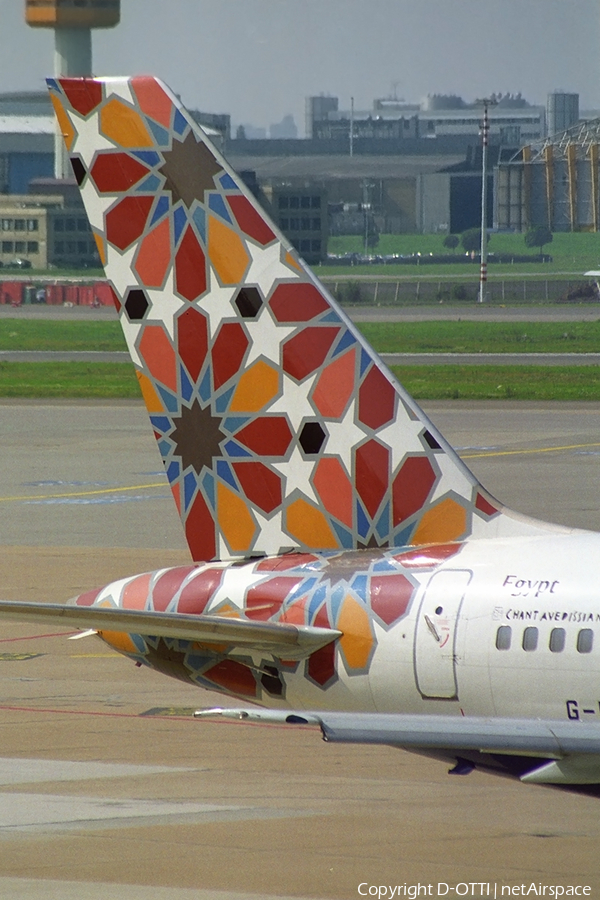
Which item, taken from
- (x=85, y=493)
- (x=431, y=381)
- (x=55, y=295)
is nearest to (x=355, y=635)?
(x=85, y=493)

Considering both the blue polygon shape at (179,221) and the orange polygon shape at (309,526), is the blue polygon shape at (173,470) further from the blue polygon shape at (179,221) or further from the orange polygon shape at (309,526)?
the blue polygon shape at (179,221)

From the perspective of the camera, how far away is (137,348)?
15.6 meters

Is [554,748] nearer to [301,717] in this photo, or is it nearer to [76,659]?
[301,717]

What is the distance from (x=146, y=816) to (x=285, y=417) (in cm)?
405

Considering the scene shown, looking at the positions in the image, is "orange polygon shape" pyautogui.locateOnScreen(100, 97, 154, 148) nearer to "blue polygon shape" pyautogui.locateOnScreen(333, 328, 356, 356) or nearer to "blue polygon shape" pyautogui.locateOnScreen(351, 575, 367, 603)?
"blue polygon shape" pyautogui.locateOnScreen(333, 328, 356, 356)

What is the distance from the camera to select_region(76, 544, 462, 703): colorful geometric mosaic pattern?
44.7 ft

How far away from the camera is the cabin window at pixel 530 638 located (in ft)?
41.3

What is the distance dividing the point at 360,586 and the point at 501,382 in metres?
65.6

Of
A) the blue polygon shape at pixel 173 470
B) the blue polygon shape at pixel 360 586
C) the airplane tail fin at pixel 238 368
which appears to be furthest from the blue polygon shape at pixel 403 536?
the blue polygon shape at pixel 173 470

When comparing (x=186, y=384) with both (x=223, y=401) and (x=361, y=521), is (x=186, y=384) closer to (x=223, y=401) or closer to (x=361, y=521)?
(x=223, y=401)

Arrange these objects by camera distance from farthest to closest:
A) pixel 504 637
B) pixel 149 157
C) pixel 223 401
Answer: pixel 149 157
pixel 223 401
pixel 504 637

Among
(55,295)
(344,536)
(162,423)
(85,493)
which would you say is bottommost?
(85,493)

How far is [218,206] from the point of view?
1508 cm

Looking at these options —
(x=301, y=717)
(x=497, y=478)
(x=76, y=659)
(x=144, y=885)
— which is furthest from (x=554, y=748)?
(x=497, y=478)
